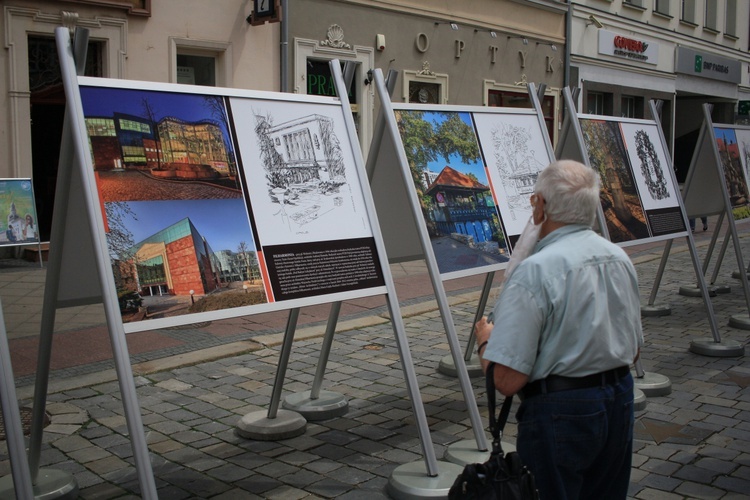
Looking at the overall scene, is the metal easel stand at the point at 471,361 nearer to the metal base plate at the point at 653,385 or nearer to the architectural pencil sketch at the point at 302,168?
the metal base plate at the point at 653,385

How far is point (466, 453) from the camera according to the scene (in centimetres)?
464

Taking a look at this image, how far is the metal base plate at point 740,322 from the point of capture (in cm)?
845

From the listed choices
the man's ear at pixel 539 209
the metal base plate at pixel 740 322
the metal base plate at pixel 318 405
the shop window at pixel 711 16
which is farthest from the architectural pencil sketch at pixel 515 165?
the shop window at pixel 711 16

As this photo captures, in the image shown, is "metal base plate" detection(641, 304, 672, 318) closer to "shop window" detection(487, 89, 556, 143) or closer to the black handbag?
the black handbag

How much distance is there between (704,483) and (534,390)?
221cm

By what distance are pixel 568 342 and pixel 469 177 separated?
8.78ft

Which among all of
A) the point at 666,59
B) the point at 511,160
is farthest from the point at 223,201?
the point at 666,59

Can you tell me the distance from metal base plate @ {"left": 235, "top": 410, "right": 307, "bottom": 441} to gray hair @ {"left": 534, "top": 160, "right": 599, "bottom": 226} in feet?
9.35

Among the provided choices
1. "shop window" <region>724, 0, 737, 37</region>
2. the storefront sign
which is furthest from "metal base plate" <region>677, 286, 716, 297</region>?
"shop window" <region>724, 0, 737, 37</region>

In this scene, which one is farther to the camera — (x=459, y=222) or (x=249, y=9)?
(x=249, y=9)

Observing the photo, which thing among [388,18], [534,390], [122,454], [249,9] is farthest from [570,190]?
[388,18]

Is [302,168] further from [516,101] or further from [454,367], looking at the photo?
[516,101]

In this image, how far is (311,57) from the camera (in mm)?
15453

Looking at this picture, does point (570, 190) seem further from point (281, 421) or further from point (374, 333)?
point (374, 333)
